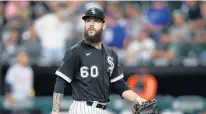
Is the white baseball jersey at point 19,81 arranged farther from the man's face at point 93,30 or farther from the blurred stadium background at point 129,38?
the man's face at point 93,30

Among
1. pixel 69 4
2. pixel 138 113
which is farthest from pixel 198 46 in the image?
pixel 138 113

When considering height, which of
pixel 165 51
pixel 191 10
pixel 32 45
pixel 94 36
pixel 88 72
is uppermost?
pixel 191 10

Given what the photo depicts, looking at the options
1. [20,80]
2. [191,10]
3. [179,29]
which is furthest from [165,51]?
[20,80]

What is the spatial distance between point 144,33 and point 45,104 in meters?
2.70

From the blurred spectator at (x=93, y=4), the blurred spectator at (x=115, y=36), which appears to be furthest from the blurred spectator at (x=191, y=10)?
the blurred spectator at (x=93, y=4)

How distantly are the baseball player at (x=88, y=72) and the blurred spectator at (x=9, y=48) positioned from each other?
6.80m

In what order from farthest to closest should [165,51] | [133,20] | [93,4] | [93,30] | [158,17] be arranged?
[93,4]
[133,20]
[158,17]
[165,51]
[93,30]

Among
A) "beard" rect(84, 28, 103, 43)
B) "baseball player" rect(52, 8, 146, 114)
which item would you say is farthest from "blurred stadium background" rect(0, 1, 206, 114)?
"beard" rect(84, 28, 103, 43)

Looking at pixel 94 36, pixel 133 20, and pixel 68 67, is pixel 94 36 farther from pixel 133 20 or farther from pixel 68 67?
pixel 133 20

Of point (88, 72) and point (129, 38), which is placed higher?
point (129, 38)

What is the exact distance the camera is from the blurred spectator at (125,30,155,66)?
42.6 ft

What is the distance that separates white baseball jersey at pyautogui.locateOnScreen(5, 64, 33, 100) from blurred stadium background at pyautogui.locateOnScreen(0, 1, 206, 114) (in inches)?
3.2

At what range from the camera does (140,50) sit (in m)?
13.0

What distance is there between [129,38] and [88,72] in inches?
273
